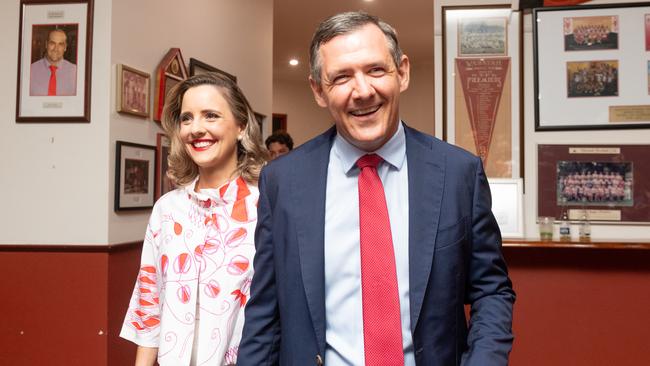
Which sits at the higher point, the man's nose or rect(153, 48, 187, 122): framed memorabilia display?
rect(153, 48, 187, 122): framed memorabilia display

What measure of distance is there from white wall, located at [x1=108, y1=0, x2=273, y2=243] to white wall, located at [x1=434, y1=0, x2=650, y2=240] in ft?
5.32

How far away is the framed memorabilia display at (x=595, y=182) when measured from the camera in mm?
2594

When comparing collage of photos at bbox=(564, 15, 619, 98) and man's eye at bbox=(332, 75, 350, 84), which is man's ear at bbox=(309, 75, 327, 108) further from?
collage of photos at bbox=(564, 15, 619, 98)

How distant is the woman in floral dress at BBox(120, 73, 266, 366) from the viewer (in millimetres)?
1434

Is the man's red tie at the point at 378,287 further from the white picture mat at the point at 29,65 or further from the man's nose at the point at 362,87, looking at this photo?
the white picture mat at the point at 29,65

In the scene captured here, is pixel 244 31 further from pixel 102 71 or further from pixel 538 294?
pixel 538 294

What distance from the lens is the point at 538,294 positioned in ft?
8.53

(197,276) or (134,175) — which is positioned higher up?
(134,175)

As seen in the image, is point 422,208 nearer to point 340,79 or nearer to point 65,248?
point 340,79

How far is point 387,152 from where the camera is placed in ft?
4.13

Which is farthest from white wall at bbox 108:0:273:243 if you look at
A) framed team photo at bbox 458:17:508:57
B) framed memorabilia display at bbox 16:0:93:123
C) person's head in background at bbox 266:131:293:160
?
framed team photo at bbox 458:17:508:57

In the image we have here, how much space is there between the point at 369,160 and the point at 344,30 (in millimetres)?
298

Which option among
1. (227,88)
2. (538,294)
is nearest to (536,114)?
(538,294)

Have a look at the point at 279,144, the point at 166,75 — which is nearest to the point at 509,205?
the point at 166,75
